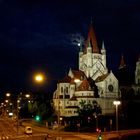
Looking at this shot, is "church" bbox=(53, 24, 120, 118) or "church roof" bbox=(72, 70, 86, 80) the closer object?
"church" bbox=(53, 24, 120, 118)

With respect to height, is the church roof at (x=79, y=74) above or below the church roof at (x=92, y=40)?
below

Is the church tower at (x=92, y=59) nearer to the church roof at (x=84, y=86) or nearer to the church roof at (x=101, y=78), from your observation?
the church roof at (x=101, y=78)

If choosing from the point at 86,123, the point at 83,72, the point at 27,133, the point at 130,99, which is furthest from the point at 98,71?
the point at 27,133

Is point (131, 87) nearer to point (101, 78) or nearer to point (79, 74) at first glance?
point (101, 78)

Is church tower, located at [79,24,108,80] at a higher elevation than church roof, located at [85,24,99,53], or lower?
lower

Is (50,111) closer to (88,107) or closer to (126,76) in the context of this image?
(88,107)

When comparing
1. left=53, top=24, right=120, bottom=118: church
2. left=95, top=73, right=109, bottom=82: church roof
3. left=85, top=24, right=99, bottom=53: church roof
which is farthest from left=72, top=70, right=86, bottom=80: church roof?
left=85, top=24, right=99, bottom=53: church roof

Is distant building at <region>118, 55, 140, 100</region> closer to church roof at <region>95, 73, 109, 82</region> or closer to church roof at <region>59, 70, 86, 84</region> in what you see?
church roof at <region>95, 73, 109, 82</region>

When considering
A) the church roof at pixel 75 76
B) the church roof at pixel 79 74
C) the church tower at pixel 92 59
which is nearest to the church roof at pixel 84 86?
the church roof at pixel 75 76

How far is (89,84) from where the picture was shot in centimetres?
12431

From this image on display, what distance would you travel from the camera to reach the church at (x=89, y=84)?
405ft

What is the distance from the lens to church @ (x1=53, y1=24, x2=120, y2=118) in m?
124

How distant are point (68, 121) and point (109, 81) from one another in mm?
24834

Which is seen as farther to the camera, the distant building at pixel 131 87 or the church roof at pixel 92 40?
the distant building at pixel 131 87
